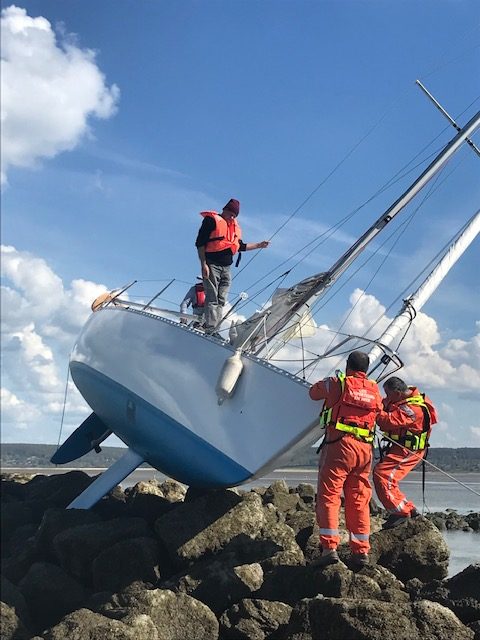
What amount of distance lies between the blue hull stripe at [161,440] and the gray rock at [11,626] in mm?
2700

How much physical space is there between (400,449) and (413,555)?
109 centimetres

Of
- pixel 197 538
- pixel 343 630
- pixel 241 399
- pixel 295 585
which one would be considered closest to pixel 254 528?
pixel 197 538

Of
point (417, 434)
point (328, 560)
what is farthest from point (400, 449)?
point (328, 560)

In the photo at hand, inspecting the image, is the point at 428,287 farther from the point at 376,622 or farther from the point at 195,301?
the point at 376,622

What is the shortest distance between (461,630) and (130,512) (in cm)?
573

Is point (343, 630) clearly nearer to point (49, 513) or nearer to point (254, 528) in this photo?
point (254, 528)

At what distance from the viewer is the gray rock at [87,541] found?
7953 millimetres

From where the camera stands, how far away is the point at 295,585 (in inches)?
240

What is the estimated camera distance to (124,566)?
7.55 meters

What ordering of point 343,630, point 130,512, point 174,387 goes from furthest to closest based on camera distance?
point 130,512 < point 174,387 < point 343,630

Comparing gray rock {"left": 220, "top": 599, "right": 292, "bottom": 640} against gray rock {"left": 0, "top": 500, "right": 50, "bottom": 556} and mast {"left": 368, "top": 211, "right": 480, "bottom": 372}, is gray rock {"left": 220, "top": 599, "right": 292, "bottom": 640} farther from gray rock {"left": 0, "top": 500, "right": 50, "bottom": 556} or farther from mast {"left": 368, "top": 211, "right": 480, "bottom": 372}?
gray rock {"left": 0, "top": 500, "right": 50, "bottom": 556}

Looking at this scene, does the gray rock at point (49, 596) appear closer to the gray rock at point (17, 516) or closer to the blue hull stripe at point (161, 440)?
the blue hull stripe at point (161, 440)

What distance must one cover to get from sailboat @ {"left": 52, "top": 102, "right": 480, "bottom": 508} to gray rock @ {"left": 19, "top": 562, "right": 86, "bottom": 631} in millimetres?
2000

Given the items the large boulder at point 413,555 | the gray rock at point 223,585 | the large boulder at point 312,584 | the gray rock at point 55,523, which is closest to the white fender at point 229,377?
the gray rock at point 223,585
